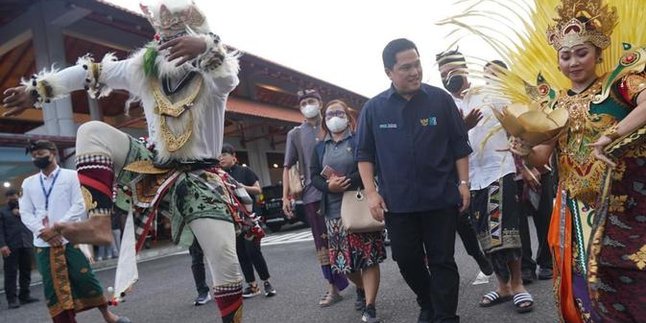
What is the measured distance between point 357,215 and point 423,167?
2.99 feet

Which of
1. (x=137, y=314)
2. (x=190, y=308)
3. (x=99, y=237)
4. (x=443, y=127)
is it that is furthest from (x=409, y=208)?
(x=137, y=314)

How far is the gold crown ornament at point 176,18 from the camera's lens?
8.55ft

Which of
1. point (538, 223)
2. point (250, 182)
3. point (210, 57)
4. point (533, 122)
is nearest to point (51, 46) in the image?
point (250, 182)

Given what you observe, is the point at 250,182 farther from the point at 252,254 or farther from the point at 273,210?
the point at 273,210

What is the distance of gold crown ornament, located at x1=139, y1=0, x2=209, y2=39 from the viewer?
2.61 m

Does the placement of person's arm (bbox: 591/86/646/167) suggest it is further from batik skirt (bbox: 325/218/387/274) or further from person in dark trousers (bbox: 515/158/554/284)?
person in dark trousers (bbox: 515/158/554/284)

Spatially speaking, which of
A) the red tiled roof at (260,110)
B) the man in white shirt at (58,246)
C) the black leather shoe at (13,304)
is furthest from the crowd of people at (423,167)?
the red tiled roof at (260,110)

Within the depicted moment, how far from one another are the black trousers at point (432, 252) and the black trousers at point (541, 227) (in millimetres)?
1561

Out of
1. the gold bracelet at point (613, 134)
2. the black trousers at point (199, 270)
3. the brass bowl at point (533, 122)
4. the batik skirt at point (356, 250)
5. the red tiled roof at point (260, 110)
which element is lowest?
the black trousers at point (199, 270)

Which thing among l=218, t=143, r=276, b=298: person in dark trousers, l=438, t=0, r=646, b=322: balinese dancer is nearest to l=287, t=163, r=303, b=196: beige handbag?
l=218, t=143, r=276, b=298: person in dark trousers

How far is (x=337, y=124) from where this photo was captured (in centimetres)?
408

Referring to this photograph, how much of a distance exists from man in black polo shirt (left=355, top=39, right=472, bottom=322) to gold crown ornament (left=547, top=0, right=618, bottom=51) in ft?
3.07

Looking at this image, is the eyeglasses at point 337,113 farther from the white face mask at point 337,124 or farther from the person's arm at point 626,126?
the person's arm at point 626,126

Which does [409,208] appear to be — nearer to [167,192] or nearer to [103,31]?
[167,192]
